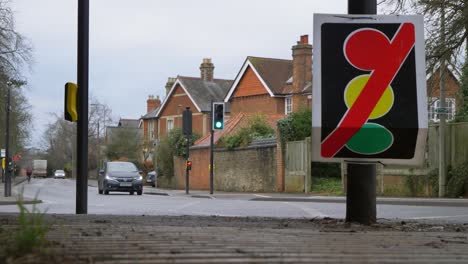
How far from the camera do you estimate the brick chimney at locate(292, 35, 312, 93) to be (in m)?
43.5

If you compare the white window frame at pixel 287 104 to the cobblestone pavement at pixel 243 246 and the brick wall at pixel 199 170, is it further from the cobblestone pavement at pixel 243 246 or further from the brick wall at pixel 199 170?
the cobblestone pavement at pixel 243 246

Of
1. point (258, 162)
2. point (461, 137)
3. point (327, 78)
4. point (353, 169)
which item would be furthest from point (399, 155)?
point (258, 162)

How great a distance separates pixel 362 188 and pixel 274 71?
44.9 m

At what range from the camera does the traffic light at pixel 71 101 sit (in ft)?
34.5

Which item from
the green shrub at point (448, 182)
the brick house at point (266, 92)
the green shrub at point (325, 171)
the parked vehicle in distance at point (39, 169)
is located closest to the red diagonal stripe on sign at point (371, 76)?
the green shrub at point (448, 182)

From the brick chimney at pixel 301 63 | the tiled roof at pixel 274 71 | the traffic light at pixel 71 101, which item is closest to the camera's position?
the traffic light at pixel 71 101

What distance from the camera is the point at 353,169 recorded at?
24.8 feet

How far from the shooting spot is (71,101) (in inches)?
414

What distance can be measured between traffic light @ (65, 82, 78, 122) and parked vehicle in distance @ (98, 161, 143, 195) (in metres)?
19.4

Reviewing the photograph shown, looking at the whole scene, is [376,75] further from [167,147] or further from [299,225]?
[167,147]

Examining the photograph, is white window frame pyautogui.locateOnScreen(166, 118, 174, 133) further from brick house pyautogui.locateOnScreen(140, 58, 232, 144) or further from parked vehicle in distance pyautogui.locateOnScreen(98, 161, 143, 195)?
parked vehicle in distance pyautogui.locateOnScreen(98, 161, 143, 195)

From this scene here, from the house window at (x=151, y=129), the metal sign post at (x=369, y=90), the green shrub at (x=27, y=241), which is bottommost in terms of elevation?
the green shrub at (x=27, y=241)

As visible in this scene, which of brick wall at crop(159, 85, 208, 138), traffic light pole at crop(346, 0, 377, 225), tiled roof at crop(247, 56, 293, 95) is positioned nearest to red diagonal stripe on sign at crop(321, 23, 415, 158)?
traffic light pole at crop(346, 0, 377, 225)

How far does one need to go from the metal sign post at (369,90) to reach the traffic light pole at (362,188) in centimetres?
26
